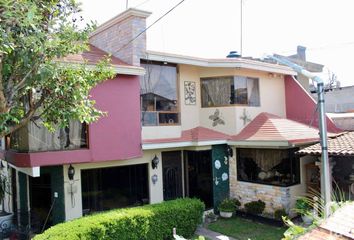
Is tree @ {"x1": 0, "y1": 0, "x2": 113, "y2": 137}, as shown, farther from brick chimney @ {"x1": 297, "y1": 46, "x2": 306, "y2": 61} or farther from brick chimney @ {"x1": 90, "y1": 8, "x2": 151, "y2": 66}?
brick chimney @ {"x1": 297, "y1": 46, "x2": 306, "y2": 61}

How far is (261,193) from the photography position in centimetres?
1424

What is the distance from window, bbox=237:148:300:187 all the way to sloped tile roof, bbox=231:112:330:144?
2.32 ft

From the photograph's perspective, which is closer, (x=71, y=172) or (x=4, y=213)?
(x=71, y=172)

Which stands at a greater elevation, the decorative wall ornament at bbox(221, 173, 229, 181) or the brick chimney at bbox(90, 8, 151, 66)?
the brick chimney at bbox(90, 8, 151, 66)

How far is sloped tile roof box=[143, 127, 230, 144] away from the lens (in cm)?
1389

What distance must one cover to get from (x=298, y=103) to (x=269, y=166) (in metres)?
4.96

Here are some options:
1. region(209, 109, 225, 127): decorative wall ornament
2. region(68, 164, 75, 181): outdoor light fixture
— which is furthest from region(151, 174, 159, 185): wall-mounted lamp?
region(209, 109, 225, 127): decorative wall ornament

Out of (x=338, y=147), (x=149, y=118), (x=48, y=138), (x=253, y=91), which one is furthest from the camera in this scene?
(x=253, y=91)

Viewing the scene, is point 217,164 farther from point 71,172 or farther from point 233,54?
point 71,172

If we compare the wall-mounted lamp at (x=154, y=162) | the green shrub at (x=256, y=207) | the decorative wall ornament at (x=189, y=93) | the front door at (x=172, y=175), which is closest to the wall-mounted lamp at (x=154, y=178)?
the wall-mounted lamp at (x=154, y=162)

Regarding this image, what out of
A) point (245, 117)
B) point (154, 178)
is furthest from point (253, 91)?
point (154, 178)

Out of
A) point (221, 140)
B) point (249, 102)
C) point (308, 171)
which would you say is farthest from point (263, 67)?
point (308, 171)

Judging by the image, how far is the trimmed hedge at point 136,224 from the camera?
29.7 feet

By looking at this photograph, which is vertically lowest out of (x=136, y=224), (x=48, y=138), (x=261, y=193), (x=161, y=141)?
(x=261, y=193)
